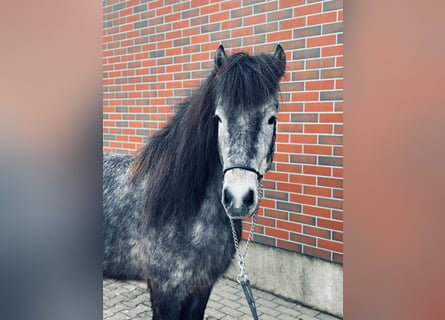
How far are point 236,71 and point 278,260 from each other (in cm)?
190

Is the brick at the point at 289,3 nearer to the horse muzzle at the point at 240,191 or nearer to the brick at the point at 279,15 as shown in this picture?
the brick at the point at 279,15

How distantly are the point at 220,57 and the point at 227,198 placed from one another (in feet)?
2.52

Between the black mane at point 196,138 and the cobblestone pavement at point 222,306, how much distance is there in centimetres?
98

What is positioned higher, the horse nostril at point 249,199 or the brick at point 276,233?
the horse nostril at point 249,199

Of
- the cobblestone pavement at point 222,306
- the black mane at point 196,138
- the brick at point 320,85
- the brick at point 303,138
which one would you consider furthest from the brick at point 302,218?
the black mane at point 196,138

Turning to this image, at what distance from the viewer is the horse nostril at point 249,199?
1.63 meters

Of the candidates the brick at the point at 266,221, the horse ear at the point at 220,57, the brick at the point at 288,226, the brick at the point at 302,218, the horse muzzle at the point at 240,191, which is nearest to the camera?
the horse muzzle at the point at 240,191

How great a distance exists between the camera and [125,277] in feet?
7.93

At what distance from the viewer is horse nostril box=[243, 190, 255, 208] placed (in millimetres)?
1626

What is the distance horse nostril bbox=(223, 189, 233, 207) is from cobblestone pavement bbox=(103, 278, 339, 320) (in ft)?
4.71

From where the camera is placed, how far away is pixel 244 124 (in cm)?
A: 171
